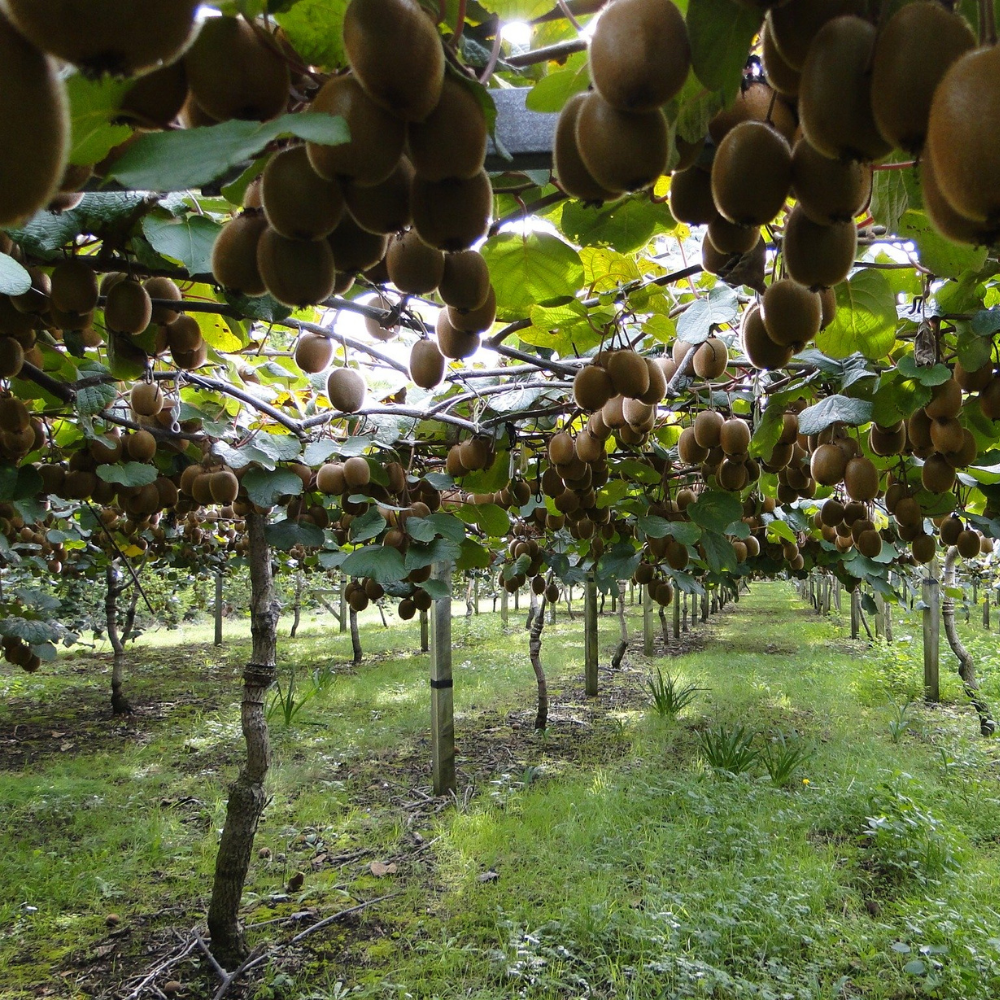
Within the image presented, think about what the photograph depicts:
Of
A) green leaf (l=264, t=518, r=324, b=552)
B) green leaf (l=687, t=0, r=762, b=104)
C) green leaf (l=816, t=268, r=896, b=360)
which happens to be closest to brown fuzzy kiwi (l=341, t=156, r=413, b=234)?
green leaf (l=687, t=0, r=762, b=104)

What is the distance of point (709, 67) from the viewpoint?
0.52 m

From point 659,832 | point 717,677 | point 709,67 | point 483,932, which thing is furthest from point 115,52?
point 717,677

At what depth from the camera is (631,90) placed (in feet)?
1.61

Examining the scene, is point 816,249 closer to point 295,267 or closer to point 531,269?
point 295,267

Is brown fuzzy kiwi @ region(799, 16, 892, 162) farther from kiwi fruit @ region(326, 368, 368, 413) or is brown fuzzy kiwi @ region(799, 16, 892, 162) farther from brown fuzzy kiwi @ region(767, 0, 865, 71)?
kiwi fruit @ region(326, 368, 368, 413)

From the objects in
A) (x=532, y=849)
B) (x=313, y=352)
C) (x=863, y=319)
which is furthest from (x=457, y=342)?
(x=532, y=849)

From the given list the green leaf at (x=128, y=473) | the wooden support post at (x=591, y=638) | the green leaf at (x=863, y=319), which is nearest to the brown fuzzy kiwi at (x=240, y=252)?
the green leaf at (x=863, y=319)

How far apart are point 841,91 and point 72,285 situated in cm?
104

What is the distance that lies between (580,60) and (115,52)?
19.9 inches

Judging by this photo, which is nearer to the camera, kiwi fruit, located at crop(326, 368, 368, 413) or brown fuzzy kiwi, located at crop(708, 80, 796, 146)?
brown fuzzy kiwi, located at crop(708, 80, 796, 146)

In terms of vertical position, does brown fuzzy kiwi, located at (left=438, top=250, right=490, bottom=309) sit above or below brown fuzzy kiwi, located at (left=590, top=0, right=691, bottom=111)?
below

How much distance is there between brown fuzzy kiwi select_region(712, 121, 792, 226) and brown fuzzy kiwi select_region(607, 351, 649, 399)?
1030mm

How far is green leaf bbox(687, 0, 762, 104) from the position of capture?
503mm

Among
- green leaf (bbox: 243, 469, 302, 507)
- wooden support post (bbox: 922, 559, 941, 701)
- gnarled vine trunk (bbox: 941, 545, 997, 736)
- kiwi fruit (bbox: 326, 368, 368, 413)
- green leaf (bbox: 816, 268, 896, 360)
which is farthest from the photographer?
wooden support post (bbox: 922, 559, 941, 701)
